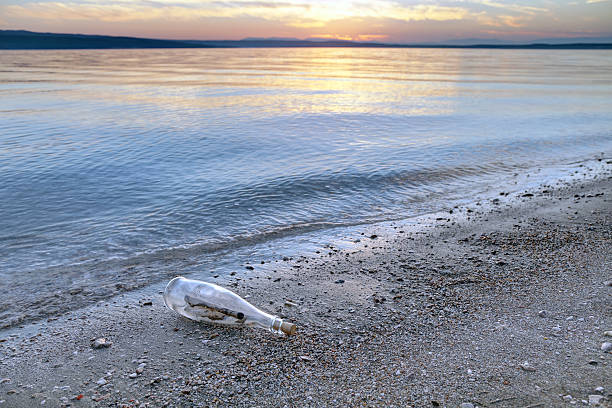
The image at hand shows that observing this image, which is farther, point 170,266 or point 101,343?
point 170,266

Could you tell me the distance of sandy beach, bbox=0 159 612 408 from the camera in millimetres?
3109

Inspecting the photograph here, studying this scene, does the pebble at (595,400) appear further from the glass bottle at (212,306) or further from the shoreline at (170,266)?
the shoreline at (170,266)

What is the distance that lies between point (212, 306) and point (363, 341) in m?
1.51

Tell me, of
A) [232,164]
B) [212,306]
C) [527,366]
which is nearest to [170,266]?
[212,306]

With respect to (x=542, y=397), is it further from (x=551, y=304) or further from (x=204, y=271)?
(x=204, y=271)

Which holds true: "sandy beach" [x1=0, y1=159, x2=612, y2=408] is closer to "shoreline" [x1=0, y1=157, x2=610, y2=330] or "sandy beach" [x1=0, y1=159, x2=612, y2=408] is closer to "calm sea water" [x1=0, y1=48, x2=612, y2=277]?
"shoreline" [x1=0, y1=157, x2=610, y2=330]

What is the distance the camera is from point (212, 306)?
13.6ft

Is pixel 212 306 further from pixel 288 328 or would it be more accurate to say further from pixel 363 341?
pixel 363 341

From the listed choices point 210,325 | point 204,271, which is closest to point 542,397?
point 210,325

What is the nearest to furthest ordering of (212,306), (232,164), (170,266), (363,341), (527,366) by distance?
(527,366) < (363,341) < (212,306) < (170,266) < (232,164)

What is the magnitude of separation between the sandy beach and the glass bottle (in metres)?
0.12

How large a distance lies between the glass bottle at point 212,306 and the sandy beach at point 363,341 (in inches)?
4.7

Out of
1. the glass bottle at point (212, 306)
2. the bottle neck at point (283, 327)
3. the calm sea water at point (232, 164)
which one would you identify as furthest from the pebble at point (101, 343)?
the calm sea water at point (232, 164)

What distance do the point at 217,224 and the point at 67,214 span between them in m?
3.15
